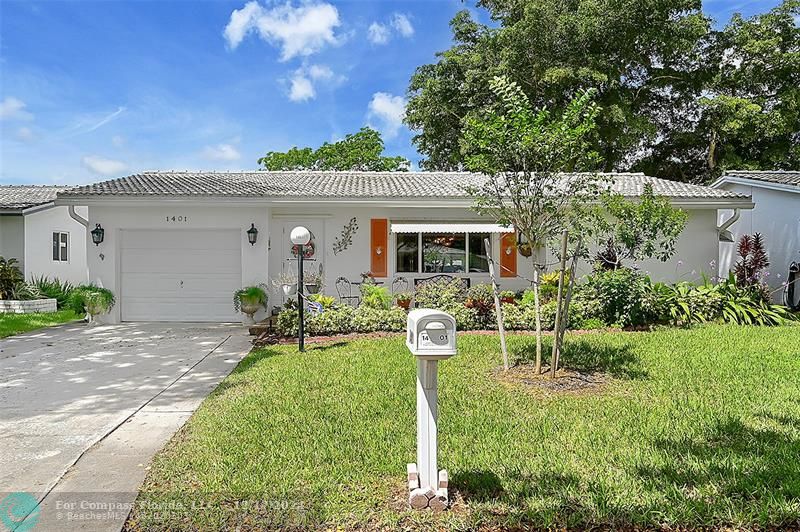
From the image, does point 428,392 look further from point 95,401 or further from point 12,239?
point 12,239

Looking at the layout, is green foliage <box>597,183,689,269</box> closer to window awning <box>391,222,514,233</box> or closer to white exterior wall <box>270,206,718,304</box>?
window awning <box>391,222,514,233</box>

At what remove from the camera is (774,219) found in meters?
16.0

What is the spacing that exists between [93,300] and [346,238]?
729cm

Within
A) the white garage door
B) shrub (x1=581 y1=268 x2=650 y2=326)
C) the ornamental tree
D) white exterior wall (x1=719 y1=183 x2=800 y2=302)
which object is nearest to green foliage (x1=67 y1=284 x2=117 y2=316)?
the white garage door

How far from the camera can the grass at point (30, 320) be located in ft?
41.1

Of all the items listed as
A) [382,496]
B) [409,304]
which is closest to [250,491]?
[382,496]

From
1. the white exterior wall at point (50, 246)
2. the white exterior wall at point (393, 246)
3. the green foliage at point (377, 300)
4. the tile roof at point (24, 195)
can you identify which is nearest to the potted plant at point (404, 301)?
the green foliage at point (377, 300)

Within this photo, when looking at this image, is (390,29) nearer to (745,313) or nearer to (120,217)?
(120,217)

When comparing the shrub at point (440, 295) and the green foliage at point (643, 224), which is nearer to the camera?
the green foliage at point (643, 224)

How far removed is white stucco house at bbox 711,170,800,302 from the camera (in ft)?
50.5

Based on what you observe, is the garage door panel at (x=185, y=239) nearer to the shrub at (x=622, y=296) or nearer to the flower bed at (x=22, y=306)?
the flower bed at (x=22, y=306)

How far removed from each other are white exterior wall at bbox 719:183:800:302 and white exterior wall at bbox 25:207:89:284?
2600 centimetres

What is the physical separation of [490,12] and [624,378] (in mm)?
25561

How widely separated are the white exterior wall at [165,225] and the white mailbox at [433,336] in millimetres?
11052
